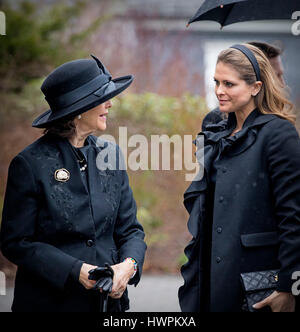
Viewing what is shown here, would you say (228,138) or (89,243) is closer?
(89,243)

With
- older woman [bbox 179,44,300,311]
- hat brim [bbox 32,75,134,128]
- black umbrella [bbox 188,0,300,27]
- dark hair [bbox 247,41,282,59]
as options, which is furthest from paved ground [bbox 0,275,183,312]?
black umbrella [bbox 188,0,300,27]

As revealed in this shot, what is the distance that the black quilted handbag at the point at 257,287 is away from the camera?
8.20ft

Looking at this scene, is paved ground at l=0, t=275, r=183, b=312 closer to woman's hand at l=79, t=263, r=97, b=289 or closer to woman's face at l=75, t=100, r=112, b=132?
woman's hand at l=79, t=263, r=97, b=289

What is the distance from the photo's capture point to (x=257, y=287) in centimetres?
250

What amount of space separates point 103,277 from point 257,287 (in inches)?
31.6

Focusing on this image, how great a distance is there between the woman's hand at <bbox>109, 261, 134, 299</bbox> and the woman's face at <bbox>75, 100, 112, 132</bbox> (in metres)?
0.79

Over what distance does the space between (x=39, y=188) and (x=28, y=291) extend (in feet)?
1.84

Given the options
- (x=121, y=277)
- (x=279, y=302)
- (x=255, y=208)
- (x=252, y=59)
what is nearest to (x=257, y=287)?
(x=279, y=302)

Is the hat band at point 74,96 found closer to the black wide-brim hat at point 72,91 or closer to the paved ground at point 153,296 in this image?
the black wide-brim hat at point 72,91

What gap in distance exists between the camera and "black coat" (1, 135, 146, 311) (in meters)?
2.51

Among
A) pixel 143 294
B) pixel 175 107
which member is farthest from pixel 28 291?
pixel 175 107

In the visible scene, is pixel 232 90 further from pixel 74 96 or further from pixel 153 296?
pixel 153 296

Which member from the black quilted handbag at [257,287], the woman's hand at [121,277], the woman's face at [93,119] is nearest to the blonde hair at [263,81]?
the woman's face at [93,119]
